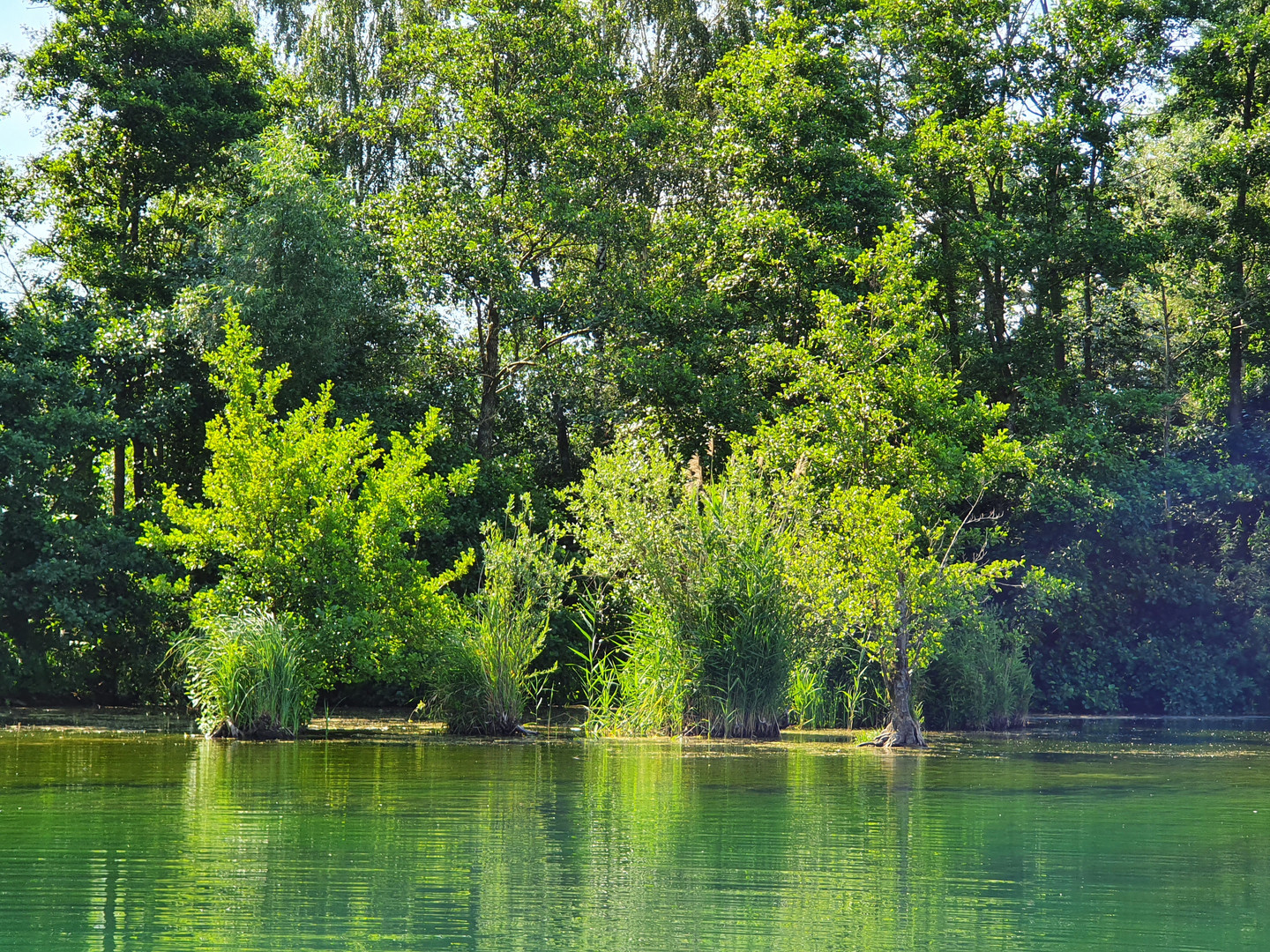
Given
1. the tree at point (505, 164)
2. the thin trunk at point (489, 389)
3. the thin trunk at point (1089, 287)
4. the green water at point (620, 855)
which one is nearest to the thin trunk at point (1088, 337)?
the thin trunk at point (1089, 287)

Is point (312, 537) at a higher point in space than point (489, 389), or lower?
lower

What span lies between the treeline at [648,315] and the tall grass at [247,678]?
1391mm

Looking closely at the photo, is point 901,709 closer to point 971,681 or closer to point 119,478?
point 971,681

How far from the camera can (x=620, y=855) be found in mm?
8219

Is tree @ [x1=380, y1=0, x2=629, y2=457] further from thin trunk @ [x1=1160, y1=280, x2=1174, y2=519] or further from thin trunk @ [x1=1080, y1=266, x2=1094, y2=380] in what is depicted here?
thin trunk @ [x1=1160, y1=280, x2=1174, y2=519]

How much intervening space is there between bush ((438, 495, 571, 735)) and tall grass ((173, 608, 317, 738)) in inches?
87.5

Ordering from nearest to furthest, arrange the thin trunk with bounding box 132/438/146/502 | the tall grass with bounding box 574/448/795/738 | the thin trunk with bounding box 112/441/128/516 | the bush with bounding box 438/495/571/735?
1. the tall grass with bounding box 574/448/795/738
2. the bush with bounding box 438/495/571/735
3. the thin trunk with bounding box 112/441/128/516
4. the thin trunk with bounding box 132/438/146/502

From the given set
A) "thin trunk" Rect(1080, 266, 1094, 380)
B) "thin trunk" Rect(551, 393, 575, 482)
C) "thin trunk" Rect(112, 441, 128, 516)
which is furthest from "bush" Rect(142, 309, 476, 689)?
"thin trunk" Rect(1080, 266, 1094, 380)

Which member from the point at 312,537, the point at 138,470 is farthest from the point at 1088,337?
the point at 138,470

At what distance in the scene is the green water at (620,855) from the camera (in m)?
6.11

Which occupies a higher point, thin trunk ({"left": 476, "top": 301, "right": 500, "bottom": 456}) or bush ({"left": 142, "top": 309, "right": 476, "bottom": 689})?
thin trunk ({"left": 476, "top": 301, "right": 500, "bottom": 456})

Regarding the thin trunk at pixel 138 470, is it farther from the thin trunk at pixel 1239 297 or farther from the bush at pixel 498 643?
the thin trunk at pixel 1239 297

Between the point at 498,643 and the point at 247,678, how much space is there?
344 centimetres

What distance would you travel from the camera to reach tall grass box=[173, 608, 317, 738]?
59.3 feet
